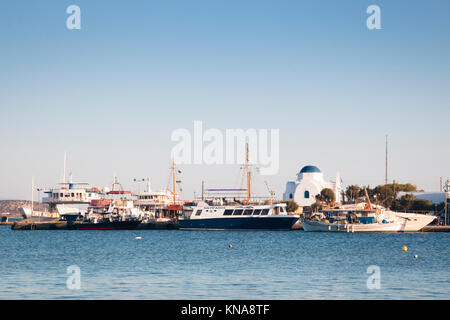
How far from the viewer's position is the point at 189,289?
96.9 feet

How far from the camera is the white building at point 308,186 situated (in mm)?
164250

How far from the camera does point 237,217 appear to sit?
10588cm

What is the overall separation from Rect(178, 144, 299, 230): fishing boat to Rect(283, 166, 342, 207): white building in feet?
175

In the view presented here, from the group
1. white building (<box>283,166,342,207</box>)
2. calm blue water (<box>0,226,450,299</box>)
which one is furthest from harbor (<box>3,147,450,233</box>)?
calm blue water (<box>0,226,450,299</box>)

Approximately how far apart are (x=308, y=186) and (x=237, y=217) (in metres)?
62.4

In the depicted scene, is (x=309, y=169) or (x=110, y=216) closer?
(x=110, y=216)

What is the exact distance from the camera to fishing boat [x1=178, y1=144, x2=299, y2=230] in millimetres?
104875
